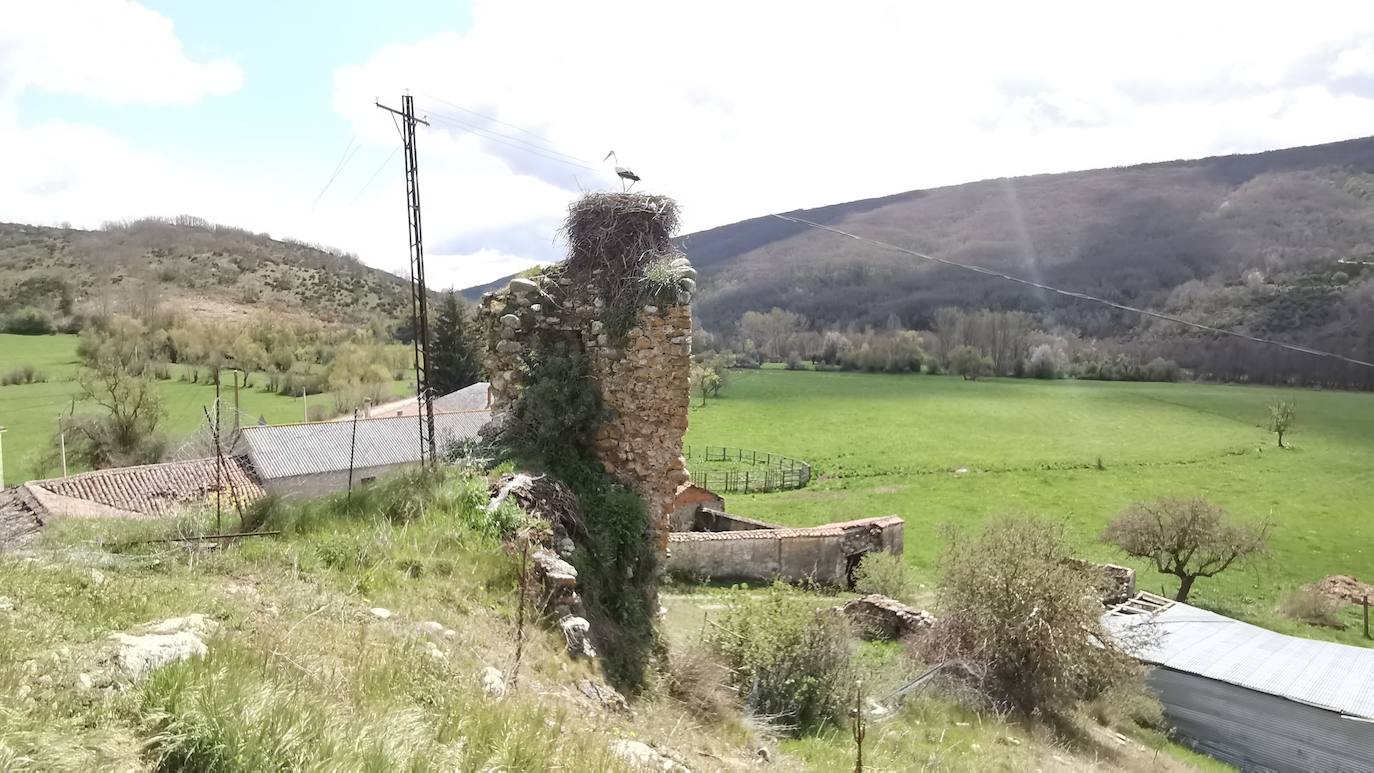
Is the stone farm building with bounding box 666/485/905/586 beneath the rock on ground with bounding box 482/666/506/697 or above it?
beneath

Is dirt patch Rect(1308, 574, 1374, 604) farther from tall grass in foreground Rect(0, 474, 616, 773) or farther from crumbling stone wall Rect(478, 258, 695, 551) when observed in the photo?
tall grass in foreground Rect(0, 474, 616, 773)

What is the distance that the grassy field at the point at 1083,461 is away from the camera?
105 ft

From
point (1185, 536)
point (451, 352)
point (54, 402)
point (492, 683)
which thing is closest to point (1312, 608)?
point (1185, 536)

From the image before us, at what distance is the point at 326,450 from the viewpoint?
30766mm

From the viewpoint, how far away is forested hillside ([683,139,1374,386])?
83312 mm

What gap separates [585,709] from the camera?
17.8 ft

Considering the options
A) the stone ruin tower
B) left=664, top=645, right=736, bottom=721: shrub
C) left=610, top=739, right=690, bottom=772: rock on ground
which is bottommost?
left=664, top=645, right=736, bottom=721: shrub

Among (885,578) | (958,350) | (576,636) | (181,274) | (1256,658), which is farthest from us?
(958,350)

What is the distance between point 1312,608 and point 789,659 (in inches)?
1004

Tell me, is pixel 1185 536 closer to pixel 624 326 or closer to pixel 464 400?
pixel 624 326

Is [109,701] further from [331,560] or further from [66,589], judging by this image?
[331,560]

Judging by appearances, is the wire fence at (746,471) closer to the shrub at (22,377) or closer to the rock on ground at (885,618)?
the rock on ground at (885,618)

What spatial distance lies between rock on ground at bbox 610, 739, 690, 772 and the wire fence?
116 ft

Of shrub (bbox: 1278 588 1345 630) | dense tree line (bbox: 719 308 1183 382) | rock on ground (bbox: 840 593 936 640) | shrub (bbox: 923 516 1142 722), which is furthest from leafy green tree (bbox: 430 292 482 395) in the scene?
dense tree line (bbox: 719 308 1183 382)
